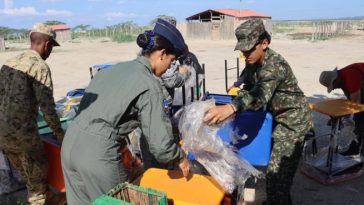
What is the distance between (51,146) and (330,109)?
303 cm

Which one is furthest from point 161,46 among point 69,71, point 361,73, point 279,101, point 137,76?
point 69,71

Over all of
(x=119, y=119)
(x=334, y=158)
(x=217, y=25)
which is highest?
A: (x=217, y=25)

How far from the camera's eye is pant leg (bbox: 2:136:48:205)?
3.09 meters

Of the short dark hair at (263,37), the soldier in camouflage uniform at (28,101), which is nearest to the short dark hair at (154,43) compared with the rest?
the short dark hair at (263,37)

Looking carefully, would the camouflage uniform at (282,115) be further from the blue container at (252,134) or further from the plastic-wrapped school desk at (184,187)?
the plastic-wrapped school desk at (184,187)

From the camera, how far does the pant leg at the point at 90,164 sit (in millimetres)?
1974

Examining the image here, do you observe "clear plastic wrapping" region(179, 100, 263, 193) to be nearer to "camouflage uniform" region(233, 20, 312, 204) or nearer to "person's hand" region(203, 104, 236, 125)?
"person's hand" region(203, 104, 236, 125)

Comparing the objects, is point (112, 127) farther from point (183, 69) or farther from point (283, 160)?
point (183, 69)

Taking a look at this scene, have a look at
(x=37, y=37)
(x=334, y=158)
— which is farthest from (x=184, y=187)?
(x=334, y=158)

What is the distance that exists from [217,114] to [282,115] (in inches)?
33.8

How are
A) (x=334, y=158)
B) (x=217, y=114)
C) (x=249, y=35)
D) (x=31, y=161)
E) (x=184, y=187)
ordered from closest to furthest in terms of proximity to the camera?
(x=184, y=187), (x=217, y=114), (x=249, y=35), (x=31, y=161), (x=334, y=158)

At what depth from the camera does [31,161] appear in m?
3.19

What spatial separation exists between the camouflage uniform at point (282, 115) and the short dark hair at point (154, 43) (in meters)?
0.93

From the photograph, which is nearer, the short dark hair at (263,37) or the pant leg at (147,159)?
the short dark hair at (263,37)
